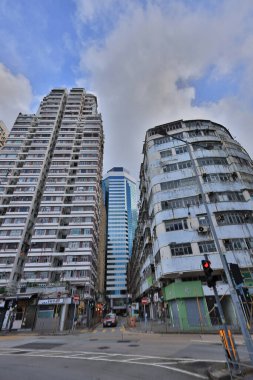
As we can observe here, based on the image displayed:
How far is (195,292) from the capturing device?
24.2 metres

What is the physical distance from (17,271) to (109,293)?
9458cm

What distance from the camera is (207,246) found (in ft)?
84.9

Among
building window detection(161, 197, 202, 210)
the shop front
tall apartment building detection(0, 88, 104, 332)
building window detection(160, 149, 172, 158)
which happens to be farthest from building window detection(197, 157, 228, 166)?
tall apartment building detection(0, 88, 104, 332)

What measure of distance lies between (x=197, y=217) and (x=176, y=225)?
284 cm

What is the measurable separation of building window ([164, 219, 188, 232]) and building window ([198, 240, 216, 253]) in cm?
265

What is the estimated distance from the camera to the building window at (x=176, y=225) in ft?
90.7

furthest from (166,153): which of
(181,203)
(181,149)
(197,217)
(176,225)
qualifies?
(176,225)

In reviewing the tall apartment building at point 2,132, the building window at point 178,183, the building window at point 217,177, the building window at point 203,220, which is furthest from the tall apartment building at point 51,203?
the tall apartment building at point 2,132

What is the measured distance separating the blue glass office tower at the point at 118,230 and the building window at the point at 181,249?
4221 inches

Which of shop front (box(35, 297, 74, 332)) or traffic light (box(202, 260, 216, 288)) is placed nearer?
traffic light (box(202, 260, 216, 288))

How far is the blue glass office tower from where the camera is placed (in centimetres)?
12938

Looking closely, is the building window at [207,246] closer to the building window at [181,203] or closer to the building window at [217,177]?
the building window at [181,203]

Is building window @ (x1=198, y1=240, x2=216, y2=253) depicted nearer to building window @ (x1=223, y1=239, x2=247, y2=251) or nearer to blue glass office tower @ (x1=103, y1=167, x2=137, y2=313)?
building window @ (x1=223, y1=239, x2=247, y2=251)

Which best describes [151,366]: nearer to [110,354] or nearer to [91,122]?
[110,354]
